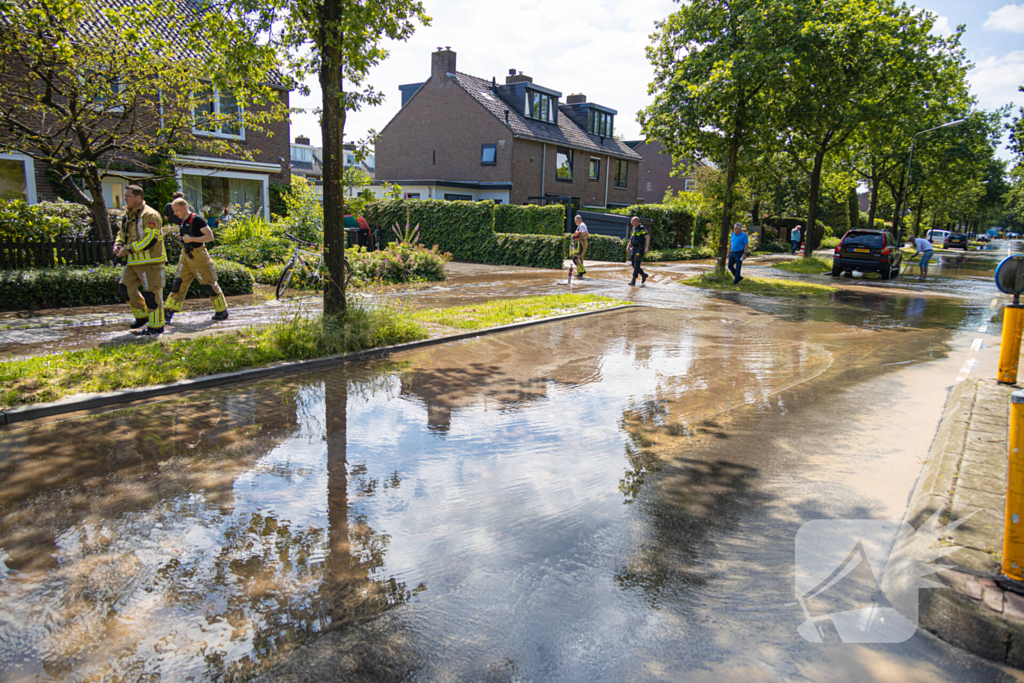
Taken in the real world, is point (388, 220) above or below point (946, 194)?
below

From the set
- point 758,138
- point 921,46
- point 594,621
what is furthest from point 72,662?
point 921,46

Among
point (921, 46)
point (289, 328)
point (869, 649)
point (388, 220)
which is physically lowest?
point (869, 649)

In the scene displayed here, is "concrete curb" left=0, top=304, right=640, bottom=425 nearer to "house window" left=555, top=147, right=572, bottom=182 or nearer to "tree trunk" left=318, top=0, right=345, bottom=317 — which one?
"tree trunk" left=318, top=0, right=345, bottom=317

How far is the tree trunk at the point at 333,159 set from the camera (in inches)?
328

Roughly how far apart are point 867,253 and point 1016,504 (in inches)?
886

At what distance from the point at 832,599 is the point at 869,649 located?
1.21ft

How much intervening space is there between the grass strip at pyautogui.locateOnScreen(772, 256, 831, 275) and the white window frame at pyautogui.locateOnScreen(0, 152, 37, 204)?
25.7 metres

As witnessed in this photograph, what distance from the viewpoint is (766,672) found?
2699 millimetres

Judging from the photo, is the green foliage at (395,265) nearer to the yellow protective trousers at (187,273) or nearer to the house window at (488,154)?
the yellow protective trousers at (187,273)

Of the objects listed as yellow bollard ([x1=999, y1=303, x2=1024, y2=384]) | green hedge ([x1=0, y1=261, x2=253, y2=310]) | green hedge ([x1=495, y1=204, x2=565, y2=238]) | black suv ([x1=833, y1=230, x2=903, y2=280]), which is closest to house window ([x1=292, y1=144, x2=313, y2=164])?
green hedge ([x1=495, y1=204, x2=565, y2=238])

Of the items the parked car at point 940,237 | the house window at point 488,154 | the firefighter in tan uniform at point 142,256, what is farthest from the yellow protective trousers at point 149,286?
the parked car at point 940,237

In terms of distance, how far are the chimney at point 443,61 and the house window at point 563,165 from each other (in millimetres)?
7657

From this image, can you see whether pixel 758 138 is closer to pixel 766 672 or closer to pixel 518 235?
pixel 518 235

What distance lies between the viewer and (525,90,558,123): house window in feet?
123
